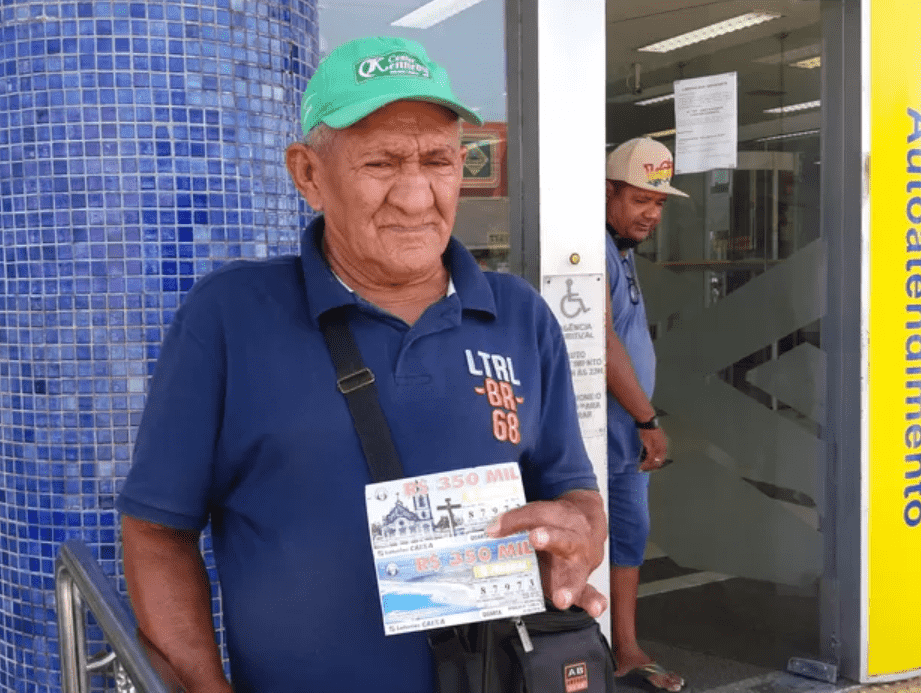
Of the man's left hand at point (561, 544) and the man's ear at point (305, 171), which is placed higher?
the man's ear at point (305, 171)

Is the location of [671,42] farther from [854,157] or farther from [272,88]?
[272,88]

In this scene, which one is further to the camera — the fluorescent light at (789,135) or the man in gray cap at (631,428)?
the fluorescent light at (789,135)

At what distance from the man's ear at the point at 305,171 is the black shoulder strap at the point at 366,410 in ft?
0.94

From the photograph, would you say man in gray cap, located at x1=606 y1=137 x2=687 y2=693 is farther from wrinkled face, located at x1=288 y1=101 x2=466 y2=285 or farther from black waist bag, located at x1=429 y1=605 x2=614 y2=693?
black waist bag, located at x1=429 y1=605 x2=614 y2=693

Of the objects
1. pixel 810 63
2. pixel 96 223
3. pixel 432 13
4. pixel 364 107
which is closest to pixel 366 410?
pixel 364 107

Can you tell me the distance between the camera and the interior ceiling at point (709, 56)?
4.48 meters

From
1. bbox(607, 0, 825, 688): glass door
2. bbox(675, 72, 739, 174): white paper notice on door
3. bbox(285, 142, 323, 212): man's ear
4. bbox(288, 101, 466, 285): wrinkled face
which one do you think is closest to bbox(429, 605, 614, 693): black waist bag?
bbox(288, 101, 466, 285): wrinkled face

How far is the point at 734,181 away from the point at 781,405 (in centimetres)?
131

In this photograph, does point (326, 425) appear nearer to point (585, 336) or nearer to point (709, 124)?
point (585, 336)

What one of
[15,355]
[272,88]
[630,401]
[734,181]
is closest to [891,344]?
[630,401]

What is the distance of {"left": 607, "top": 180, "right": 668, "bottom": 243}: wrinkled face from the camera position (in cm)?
372

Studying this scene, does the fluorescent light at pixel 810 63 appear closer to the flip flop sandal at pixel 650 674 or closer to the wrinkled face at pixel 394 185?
the flip flop sandal at pixel 650 674

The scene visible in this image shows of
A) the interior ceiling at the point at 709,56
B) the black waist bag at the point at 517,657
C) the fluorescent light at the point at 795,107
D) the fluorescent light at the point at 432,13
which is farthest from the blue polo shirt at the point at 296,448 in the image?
the fluorescent light at the point at 795,107

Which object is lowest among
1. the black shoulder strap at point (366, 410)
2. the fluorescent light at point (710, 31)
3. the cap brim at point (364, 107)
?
the black shoulder strap at point (366, 410)
